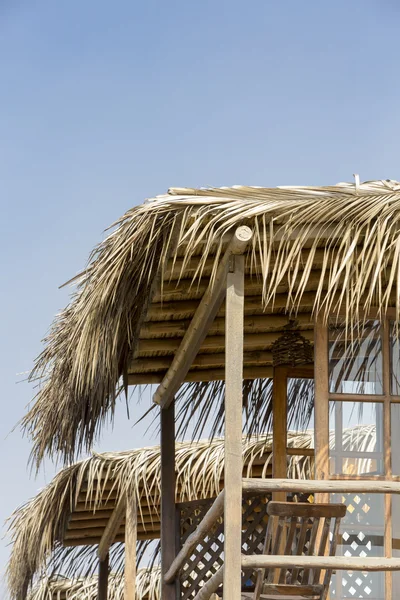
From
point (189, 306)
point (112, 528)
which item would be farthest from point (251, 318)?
point (112, 528)

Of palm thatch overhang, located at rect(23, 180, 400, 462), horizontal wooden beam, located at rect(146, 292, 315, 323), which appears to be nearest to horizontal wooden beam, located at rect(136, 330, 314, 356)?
palm thatch overhang, located at rect(23, 180, 400, 462)

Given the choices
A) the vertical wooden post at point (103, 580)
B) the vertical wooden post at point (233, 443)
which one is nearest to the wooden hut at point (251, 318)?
the vertical wooden post at point (233, 443)

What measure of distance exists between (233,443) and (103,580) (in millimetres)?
6959

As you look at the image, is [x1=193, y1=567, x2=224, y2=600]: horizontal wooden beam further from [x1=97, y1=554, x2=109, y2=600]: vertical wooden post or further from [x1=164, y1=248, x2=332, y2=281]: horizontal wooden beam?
[x1=97, y1=554, x2=109, y2=600]: vertical wooden post

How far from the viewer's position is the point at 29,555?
9875mm

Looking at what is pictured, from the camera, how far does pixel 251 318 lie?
6340 mm

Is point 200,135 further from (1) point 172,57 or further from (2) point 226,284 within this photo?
(2) point 226,284

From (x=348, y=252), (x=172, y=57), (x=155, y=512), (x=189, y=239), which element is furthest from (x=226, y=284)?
(x=172, y=57)

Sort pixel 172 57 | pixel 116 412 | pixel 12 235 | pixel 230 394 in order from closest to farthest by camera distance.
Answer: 1. pixel 230 394
2. pixel 116 412
3. pixel 172 57
4. pixel 12 235

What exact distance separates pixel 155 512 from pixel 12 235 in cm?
3008

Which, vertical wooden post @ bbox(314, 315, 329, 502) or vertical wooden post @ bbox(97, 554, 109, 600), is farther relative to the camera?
vertical wooden post @ bbox(97, 554, 109, 600)

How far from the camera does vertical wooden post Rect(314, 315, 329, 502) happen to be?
5.18 meters

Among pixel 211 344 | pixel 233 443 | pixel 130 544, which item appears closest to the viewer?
pixel 233 443

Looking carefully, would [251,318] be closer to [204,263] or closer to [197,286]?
[197,286]
